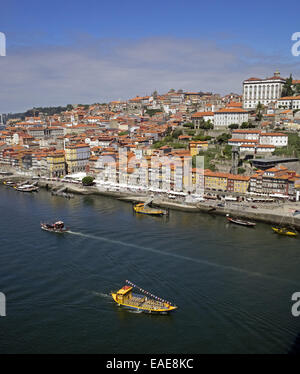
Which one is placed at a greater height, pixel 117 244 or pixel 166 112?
pixel 166 112

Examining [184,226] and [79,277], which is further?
[184,226]

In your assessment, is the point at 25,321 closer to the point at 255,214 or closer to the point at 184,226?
the point at 184,226

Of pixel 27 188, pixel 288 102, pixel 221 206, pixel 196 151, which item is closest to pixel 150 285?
pixel 221 206

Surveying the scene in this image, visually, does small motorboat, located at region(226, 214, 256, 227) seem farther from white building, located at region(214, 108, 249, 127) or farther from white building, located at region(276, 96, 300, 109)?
white building, located at region(276, 96, 300, 109)

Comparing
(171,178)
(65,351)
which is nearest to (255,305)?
(65,351)

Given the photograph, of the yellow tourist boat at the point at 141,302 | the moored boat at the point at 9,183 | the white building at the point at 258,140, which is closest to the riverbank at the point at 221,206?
the moored boat at the point at 9,183

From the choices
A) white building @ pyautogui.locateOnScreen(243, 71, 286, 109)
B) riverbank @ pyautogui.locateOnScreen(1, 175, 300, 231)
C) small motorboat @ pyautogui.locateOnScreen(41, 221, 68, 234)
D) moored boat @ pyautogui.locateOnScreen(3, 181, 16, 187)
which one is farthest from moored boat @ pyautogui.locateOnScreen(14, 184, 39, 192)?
white building @ pyautogui.locateOnScreen(243, 71, 286, 109)
